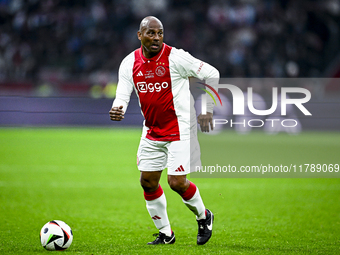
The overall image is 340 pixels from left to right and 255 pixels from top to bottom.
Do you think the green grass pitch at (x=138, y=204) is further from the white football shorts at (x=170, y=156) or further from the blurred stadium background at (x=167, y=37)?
the blurred stadium background at (x=167, y=37)

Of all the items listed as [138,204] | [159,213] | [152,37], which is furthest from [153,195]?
[138,204]

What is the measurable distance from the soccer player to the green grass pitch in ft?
1.97

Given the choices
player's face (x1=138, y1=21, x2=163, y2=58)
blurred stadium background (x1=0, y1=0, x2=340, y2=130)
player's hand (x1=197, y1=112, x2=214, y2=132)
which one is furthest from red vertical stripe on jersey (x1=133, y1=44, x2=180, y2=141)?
blurred stadium background (x1=0, y1=0, x2=340, y2=130)

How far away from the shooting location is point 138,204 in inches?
277

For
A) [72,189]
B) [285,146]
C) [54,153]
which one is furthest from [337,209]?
[54,153]

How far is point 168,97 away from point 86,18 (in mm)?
19687

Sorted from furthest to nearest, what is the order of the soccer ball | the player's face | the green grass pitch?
the green grass pitch
the player's face
the soccer ball

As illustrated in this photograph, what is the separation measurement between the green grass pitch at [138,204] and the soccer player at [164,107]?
0.60m

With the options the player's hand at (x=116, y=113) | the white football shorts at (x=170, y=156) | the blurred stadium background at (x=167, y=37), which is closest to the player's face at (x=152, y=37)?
the player's hand at (x=116, y=113)

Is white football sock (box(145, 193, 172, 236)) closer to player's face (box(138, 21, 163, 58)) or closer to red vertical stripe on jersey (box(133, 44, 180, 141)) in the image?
red vertical stripe on jersey (box(133, 44, 180, 141))

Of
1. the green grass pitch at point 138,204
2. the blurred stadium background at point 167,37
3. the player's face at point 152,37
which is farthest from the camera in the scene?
the blurred stadium background at point 167,37

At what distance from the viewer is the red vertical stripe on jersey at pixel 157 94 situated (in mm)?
4496

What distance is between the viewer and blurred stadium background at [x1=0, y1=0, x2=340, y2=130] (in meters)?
20.7

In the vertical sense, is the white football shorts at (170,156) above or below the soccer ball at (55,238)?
above
